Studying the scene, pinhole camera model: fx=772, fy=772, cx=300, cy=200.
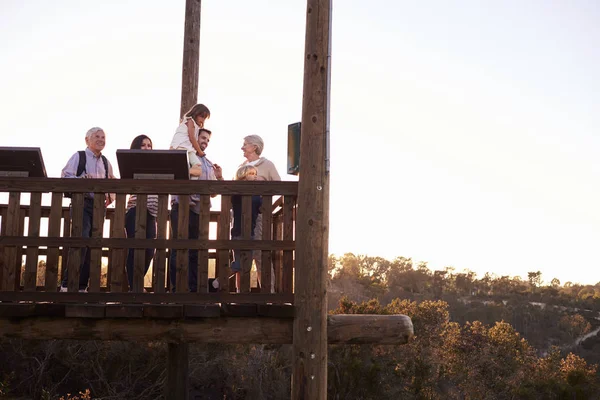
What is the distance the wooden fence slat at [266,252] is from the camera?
7.33m

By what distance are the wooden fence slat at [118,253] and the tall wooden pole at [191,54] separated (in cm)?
430

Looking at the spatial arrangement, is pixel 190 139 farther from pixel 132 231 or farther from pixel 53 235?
pixel 53 235

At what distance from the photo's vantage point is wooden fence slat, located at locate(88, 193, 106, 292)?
7242 millimetres

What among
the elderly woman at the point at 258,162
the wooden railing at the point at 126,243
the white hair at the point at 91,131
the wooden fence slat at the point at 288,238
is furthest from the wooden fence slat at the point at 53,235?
the wooden fence slat at the point at 288,238

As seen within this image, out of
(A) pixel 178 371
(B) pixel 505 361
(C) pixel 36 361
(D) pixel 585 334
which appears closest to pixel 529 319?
(D) pixel 585 334

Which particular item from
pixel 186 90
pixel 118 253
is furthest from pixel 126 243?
pixel 186 90

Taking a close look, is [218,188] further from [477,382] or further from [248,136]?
[477,382]

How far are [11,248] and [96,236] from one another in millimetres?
843

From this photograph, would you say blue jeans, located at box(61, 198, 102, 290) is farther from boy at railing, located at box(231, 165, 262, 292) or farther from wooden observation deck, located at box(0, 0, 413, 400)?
boy at railing, located at box(231, 165, 262, 292)

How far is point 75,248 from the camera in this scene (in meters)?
7.31

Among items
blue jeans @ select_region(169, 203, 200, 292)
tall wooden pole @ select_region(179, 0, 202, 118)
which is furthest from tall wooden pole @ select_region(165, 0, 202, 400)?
blue jeans @ select_region(169, 203, 200, 292)

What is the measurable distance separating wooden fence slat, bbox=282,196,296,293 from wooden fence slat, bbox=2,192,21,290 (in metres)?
2.55

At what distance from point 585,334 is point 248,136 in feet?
117

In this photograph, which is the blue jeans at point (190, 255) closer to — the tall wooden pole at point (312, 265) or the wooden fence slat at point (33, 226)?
the tall wooden pole at point (312, 265)
